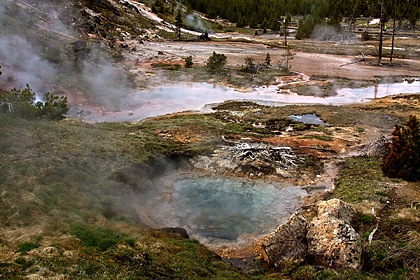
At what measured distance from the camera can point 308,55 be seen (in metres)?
45.8

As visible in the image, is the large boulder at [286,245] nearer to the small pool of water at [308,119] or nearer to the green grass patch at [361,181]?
the green grass patch at [361,181]

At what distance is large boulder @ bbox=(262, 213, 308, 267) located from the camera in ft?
26.5

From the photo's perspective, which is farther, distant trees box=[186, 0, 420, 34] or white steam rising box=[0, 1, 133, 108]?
distant trees box=[186, 0, 420, 34]

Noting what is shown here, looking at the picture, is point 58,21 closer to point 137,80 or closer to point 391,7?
point 137,80

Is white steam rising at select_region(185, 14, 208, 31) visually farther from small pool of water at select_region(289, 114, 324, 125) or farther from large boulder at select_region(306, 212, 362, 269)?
large boulder at select_region(306, 212, 362, 269)

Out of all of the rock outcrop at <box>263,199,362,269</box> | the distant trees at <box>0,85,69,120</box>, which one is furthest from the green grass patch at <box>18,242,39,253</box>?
the distant trees at <box>0,85,69,120</box>

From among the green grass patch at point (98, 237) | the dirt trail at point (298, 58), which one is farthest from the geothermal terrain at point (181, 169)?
the dirt trail at point (298, 58)

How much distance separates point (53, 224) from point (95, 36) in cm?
3507

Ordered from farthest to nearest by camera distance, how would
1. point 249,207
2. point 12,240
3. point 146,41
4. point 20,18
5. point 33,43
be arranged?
point 146,41 < point 20,18 < point 33,43 < point 249,207 < point 12,240

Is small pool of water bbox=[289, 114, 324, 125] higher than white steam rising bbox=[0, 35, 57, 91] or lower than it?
lower

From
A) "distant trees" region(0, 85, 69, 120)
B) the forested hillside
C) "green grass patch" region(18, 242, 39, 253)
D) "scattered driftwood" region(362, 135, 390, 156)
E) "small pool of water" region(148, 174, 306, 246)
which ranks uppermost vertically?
the forested hillside

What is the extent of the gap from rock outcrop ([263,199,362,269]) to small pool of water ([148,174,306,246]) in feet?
4.58

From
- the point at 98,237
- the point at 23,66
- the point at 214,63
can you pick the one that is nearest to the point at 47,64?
Answer: the point at 23,66

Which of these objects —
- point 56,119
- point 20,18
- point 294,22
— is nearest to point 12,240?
point 56,119
